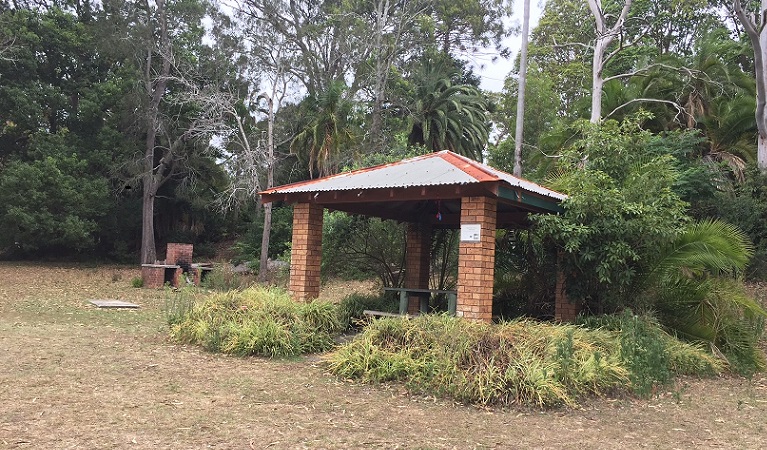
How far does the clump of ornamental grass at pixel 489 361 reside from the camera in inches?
230

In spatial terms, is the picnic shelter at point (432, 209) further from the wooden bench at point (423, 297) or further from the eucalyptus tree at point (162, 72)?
the eucalyptus tree at point (162, 72)

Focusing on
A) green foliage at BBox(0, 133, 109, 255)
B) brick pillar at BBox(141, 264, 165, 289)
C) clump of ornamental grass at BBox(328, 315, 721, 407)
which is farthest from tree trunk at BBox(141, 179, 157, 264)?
clump of ornamental grass at BBox(328, 315, 721, 407)

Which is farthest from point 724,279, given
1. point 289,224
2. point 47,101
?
point 47,101

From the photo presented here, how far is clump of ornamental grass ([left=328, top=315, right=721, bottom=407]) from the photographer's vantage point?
5.83 m

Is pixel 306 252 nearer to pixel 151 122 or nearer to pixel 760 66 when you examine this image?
pixel 760 66

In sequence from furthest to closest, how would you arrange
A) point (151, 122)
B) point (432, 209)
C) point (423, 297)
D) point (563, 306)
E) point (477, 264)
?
1. point (151, 122)
2. point (432, 209)
3. point (423, 297)
4. point (563, 306)
5. point (477, 264)

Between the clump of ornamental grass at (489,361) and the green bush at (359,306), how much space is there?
218 centimetres

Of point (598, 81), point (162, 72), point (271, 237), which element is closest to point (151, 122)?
point (162, 72)

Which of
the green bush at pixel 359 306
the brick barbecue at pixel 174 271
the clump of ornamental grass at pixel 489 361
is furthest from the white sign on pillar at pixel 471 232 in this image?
the brick barbecue at pixel 174 271

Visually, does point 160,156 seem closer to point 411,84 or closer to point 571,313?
point 411,84

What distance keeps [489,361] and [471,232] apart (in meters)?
1.90

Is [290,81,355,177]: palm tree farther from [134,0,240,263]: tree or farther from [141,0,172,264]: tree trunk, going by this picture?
[141,0,172,264]: tree trunk

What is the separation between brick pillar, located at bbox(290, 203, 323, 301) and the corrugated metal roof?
17.8 inches

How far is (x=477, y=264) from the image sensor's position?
7457 mm
